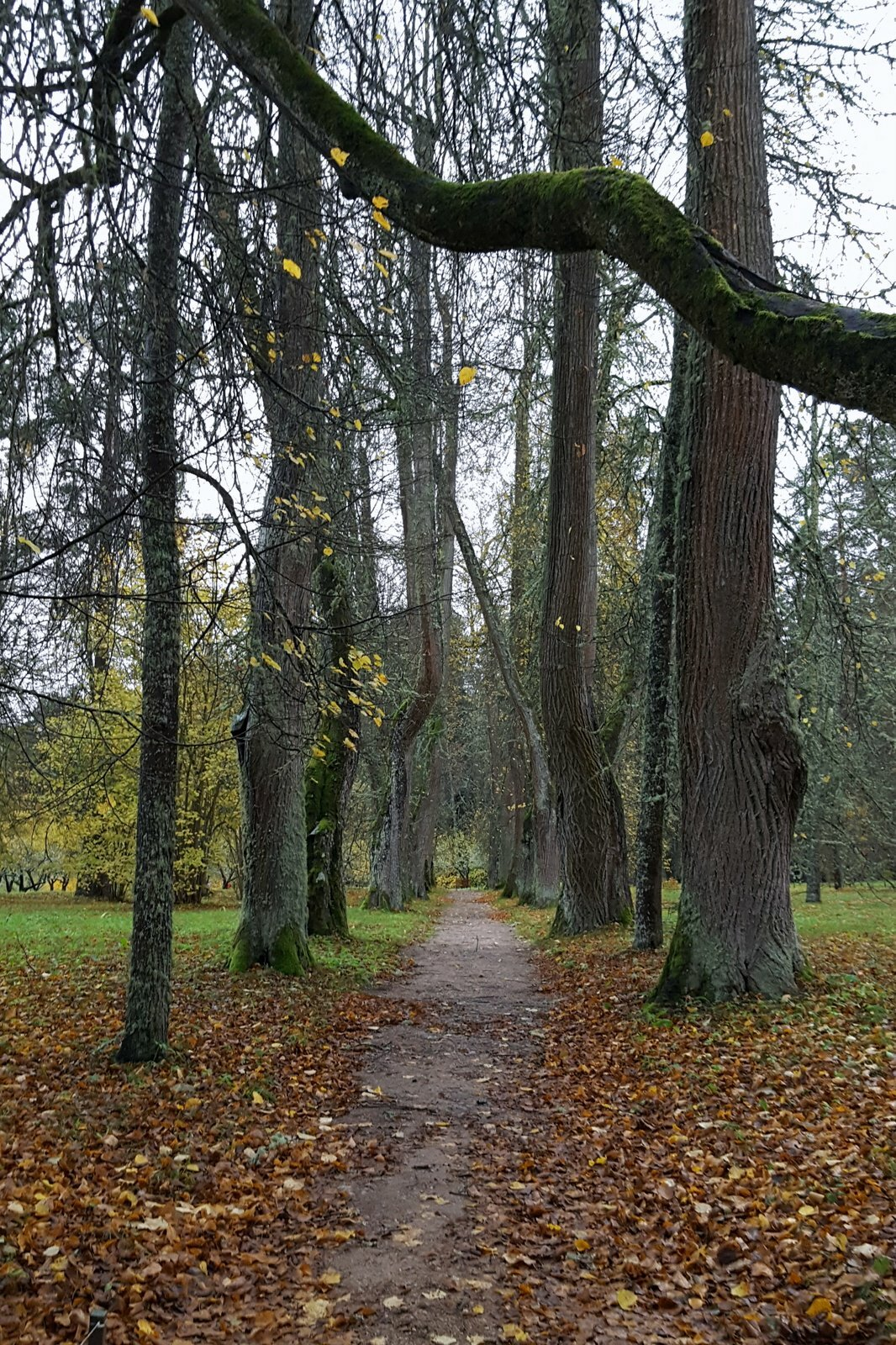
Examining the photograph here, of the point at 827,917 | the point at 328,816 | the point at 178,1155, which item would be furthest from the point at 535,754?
the point at 178,1155

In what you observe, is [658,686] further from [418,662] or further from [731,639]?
[418,662]

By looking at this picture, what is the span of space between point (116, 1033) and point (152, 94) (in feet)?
20.4

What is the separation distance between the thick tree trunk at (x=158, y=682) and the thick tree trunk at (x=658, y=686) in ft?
18.2

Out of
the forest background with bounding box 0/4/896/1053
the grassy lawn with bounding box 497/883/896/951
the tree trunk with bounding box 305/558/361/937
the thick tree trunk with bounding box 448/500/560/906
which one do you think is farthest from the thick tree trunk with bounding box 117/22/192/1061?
the thick tree trunk with bounding box 448/500/560/906

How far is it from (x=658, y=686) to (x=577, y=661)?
240 cm

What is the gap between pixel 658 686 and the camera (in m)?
10.2

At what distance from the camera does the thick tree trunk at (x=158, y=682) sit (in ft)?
18.3

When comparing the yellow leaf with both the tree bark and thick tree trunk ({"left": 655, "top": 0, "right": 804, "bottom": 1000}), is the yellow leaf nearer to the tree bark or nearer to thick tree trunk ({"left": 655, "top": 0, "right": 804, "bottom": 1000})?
thick tree trunk ({"left": 655, "top": 0, "right": 804, "bottom": 1000})

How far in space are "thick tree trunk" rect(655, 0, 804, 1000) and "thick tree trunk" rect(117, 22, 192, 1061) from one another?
13.4ft

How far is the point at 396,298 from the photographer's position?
229 inches

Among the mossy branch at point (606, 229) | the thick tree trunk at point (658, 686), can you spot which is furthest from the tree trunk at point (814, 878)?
the mossy branch at point (606, 229)

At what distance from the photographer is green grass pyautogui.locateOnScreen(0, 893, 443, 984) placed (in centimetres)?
1057

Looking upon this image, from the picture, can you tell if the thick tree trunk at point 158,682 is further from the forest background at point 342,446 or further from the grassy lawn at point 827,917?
the grassy lawn at point 827,917

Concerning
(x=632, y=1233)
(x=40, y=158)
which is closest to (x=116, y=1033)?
(x=632, y=1233)
